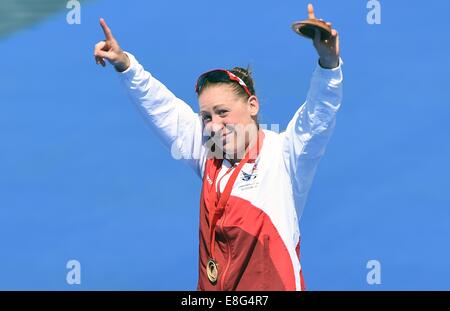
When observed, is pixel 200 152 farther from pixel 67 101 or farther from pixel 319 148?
pixel 67 101

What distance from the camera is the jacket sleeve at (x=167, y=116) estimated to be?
13.2 feet

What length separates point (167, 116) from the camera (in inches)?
161

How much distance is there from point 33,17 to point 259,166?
3777 millimetres

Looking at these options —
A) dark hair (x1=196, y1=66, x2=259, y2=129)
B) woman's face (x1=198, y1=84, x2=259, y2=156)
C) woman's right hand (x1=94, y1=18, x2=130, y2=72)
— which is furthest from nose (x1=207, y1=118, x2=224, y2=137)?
woman's right hand (x1=94, y1=18, x2=130, y2=72)

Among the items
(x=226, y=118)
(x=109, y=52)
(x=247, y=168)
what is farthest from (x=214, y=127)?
(x=109, y=52)

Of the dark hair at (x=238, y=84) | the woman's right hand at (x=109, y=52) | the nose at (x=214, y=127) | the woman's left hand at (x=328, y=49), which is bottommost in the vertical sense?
the nose at (x=214, y=127)

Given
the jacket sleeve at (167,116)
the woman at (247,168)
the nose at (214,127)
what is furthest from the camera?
the jacket sleeve at (167,116)

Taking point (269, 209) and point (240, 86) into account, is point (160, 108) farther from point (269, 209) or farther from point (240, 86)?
point (269, 209)

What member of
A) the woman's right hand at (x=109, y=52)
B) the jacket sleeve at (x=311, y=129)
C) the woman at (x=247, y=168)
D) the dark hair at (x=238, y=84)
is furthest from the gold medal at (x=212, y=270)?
the woman's right hand at (x=109, y=52)

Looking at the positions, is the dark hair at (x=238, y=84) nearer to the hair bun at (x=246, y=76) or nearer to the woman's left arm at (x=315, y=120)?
the hair bun at (x=246, y=76)

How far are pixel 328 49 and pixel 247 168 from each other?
51 centimetres

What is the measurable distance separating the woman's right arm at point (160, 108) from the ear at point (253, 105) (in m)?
0.21

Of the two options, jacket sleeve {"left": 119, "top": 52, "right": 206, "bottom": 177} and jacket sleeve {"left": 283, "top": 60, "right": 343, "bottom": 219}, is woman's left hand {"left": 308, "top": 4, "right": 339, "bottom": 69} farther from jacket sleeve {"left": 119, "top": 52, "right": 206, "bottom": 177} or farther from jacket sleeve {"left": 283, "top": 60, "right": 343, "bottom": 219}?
jacket sleeve {"left": 119, "top": 52, "right": 206, "bottom": 177}

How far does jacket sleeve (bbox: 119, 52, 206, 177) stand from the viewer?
4016 mm
